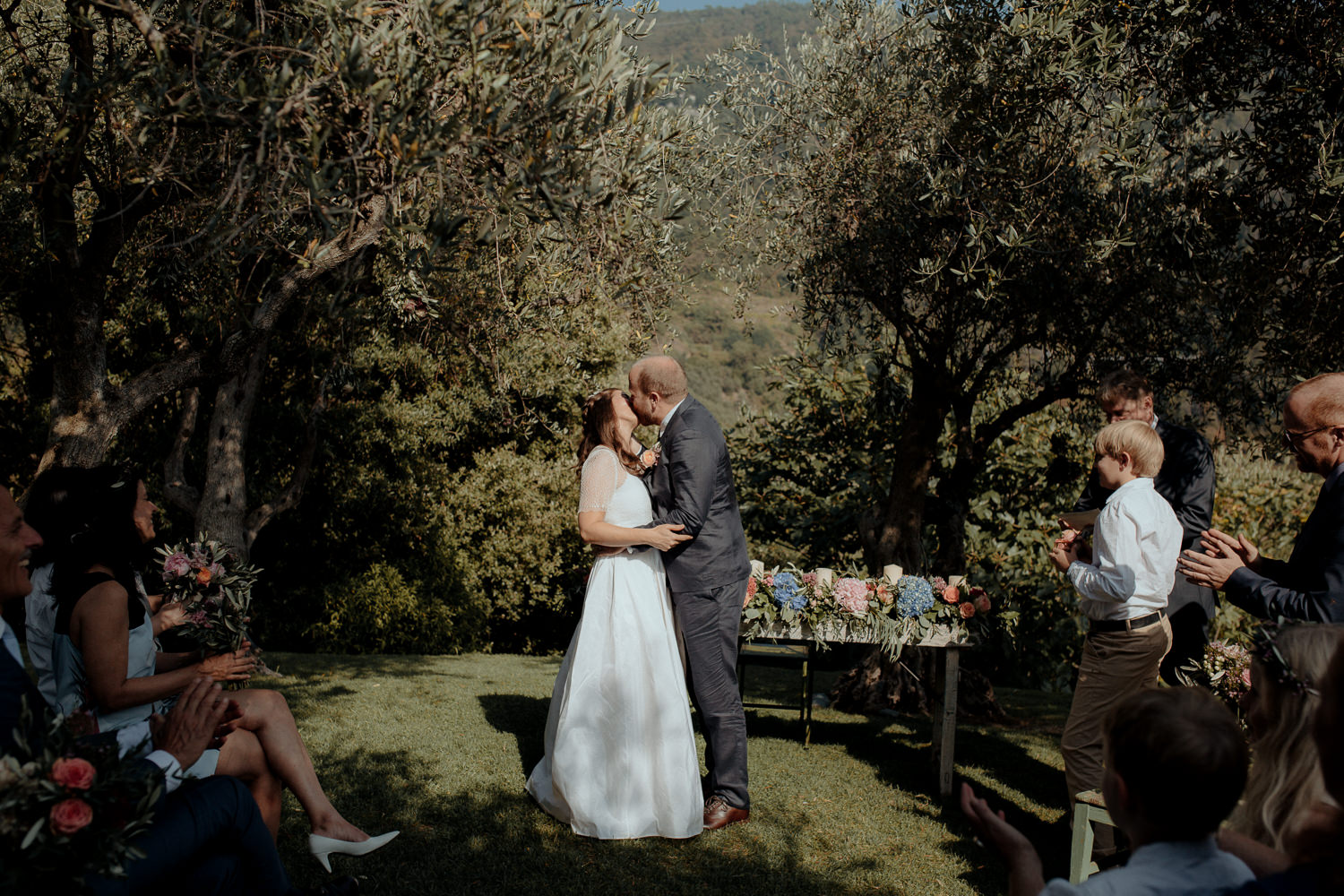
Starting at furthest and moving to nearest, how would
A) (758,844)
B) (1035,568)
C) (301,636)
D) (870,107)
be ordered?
(301,636) → (1035,568) → (870,107) → (758,844)

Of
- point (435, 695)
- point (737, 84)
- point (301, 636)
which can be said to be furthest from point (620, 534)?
point (301, 636)

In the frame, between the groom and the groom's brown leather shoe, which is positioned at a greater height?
the groom

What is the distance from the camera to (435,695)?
8.20 meters

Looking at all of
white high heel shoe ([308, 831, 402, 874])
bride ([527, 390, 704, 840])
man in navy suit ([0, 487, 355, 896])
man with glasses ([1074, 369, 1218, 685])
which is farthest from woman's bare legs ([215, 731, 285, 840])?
man with glasses ([1074, 369, 1218, 685])

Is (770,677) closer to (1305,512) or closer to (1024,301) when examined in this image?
(1024,301)

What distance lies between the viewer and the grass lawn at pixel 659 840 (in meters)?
4.24

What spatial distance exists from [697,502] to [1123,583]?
6.99 ft

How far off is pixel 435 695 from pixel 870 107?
649cm

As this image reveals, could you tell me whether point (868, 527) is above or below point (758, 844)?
above

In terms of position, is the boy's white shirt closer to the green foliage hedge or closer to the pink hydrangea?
the pink hydrangea

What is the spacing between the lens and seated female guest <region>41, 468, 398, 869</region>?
323 cm

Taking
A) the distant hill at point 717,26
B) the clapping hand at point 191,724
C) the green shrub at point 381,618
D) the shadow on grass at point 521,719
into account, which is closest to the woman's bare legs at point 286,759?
the clapping hand at point 191,724

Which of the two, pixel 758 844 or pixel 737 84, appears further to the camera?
pixel 737 84

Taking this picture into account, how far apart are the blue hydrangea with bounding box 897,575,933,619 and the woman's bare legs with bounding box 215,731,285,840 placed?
12.7 feet
